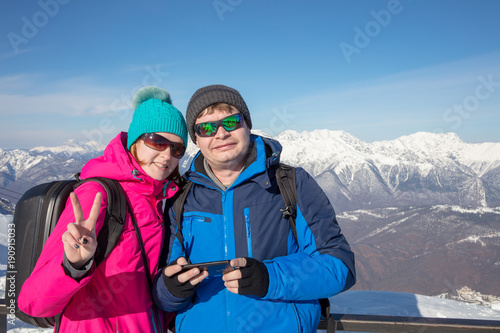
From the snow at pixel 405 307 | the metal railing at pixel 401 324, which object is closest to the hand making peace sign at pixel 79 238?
the metal railing at pixel 401 324

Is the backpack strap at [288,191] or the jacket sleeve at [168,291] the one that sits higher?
the backpack strap at [288,191]

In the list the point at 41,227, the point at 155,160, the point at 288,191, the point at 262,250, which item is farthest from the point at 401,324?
the point at 41,227

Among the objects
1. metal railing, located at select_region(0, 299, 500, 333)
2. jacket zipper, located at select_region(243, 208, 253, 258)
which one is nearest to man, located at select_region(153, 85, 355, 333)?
jacket zipper, located at select_region(243, 208, 253, 258)

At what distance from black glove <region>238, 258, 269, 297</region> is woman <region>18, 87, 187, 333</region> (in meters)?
0.93

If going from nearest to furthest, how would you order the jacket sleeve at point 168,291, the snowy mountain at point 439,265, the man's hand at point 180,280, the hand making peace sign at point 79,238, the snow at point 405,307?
the hand making peace sign at point 79,238 → the man's hand at point 180,280 → the jacket sleeve at point 168,291 → the snow at point 405,307 → the snowy mountain at point 439,265

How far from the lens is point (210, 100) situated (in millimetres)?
3201

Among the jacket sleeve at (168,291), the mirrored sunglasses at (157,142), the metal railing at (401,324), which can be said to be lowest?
the metal railing at (401,324)

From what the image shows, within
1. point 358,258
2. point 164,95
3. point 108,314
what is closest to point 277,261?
point 108,314

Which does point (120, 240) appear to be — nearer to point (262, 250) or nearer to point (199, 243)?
point (199, 243)

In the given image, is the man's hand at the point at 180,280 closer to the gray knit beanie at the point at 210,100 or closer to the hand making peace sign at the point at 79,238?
the hand making peace sign at the point at 79,238

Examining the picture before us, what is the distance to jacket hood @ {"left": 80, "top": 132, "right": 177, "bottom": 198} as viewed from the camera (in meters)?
2.83

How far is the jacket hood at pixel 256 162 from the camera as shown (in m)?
2.96

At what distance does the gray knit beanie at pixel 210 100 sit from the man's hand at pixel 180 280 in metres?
1.30

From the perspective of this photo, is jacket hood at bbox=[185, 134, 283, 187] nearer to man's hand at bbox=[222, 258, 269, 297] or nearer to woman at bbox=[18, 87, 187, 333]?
woman at bbox=[18, 87, 187, 333]
